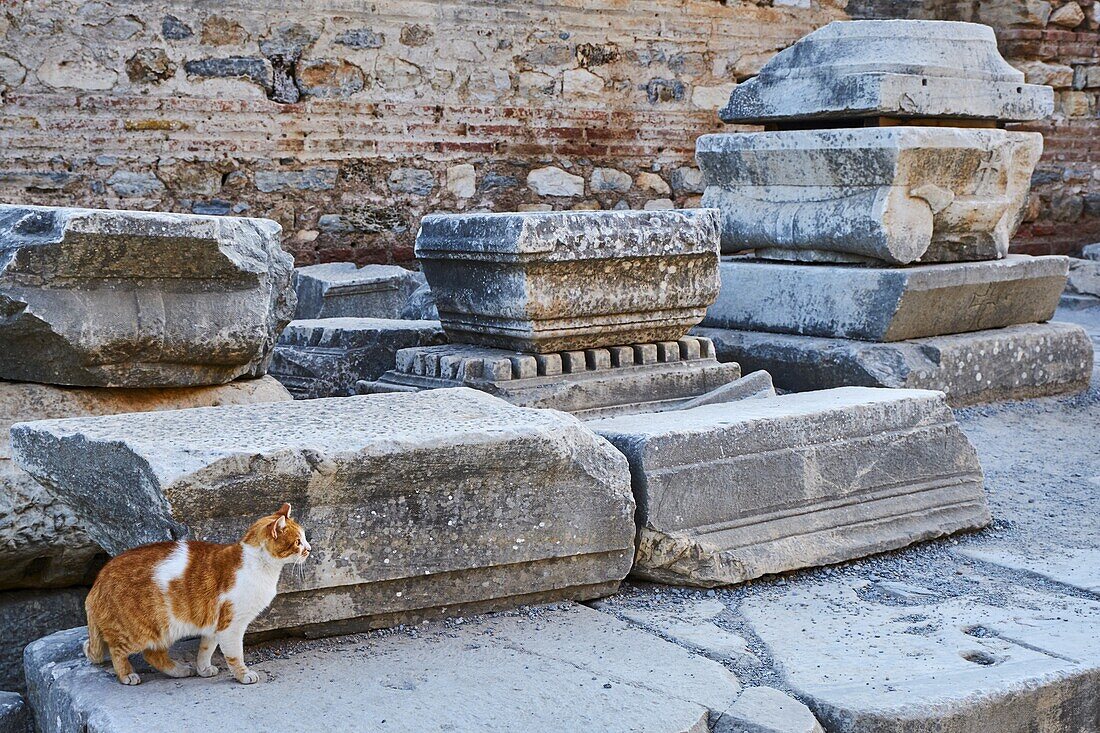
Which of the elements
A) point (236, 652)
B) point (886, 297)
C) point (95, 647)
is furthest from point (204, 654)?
point (886, 297)

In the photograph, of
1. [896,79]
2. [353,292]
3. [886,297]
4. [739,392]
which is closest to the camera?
[739,392]

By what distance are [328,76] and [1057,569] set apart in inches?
198

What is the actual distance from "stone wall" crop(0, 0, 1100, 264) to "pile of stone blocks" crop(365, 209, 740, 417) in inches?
111

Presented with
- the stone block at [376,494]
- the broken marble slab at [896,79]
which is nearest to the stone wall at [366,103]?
the broken marble slab at [896,79]

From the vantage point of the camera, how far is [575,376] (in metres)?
3.91

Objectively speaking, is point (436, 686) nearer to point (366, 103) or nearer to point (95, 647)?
point (95, 647)

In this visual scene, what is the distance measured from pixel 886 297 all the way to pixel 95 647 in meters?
3.30

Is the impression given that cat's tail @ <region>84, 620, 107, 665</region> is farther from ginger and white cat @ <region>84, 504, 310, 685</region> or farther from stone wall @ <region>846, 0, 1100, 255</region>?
stone wall @ <region>846, 0, 1100, 255</region>

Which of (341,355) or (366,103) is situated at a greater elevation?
(366,103)

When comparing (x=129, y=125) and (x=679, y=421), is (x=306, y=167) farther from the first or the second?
(x=679, y=421)

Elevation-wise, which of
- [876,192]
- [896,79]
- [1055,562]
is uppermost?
[896,79]

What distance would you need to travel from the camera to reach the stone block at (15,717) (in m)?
2.47

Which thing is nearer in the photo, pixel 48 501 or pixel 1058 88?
pixel 48 501

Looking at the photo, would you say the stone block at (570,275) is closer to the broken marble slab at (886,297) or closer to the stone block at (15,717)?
the broken marble slab at (886,297)
